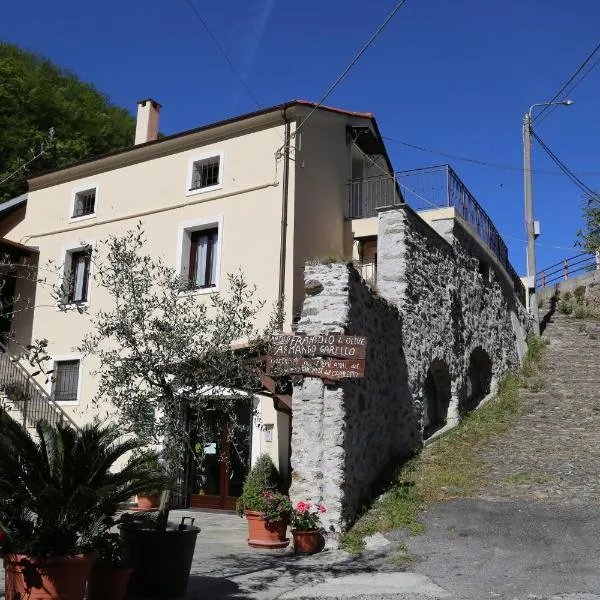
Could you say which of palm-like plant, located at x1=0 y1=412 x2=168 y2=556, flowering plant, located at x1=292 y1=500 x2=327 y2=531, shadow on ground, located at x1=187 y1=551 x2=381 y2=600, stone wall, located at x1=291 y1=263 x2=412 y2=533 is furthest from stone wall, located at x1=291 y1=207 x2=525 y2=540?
palm-like plant, located at x1=0 y1=412 x2=168 y2=556

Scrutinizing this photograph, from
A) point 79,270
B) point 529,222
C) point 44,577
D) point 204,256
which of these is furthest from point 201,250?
point 529,222

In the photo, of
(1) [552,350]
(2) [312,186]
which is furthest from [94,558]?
(1) [552,350]

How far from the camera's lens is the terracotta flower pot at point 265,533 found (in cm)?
923

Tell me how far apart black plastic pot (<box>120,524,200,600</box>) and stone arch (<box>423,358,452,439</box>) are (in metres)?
7.82

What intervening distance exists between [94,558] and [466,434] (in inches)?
337

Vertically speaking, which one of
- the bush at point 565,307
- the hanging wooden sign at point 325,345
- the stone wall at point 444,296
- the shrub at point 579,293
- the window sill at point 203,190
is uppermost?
the shrub at point 579,293

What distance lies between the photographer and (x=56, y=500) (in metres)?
5.35

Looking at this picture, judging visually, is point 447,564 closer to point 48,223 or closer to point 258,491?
point 258,491

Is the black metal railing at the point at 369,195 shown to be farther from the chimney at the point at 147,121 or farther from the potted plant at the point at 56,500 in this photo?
the potted plant at the point at 56,500

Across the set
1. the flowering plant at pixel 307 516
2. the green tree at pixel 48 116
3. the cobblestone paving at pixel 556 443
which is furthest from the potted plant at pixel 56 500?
the green tree at pixel 48 116

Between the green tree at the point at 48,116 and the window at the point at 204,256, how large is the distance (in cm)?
673

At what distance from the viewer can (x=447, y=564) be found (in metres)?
7.51

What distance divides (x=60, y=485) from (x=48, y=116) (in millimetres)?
21982

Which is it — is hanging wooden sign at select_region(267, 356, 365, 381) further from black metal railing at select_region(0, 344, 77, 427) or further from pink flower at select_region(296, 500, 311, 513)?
black metal railing at select_region(0, 344, 77, 427)
